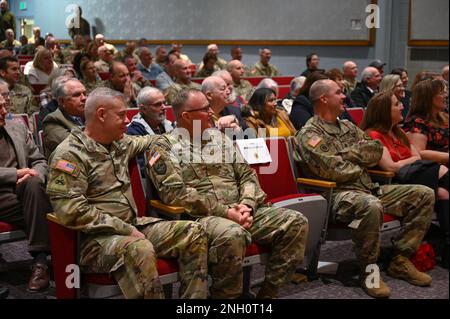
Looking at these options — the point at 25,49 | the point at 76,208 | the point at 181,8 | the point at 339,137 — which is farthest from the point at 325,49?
the point at 76,208

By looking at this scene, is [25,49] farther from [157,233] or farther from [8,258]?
[157,233]

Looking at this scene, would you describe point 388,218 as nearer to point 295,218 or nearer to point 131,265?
point 295,218

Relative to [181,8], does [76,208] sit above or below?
below

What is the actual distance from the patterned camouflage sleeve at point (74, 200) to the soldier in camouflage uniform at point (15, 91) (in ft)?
10.2

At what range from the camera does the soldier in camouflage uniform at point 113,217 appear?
247 cm

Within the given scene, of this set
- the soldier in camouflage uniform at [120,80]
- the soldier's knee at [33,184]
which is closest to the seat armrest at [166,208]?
the soldier's knee at [33,184]

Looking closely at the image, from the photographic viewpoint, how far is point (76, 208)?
99.5 inches

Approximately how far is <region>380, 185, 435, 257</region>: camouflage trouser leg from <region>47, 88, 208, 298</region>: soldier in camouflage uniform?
143cm

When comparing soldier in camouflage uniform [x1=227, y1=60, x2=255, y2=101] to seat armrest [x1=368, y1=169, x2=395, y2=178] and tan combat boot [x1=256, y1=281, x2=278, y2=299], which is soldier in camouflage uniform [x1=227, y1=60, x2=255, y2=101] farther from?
tan combat boot [x1=256, y1=281, x2=278, y2=299]

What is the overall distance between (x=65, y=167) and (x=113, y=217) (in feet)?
1.00

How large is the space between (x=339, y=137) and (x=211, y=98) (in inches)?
49.1

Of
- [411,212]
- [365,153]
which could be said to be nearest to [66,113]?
[365,153]

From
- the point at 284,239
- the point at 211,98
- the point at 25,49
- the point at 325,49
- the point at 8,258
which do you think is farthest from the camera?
the point at 25,49

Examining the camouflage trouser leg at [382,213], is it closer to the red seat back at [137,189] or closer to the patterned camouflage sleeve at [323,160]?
the patterned camouflage sleeve at [323,160]
